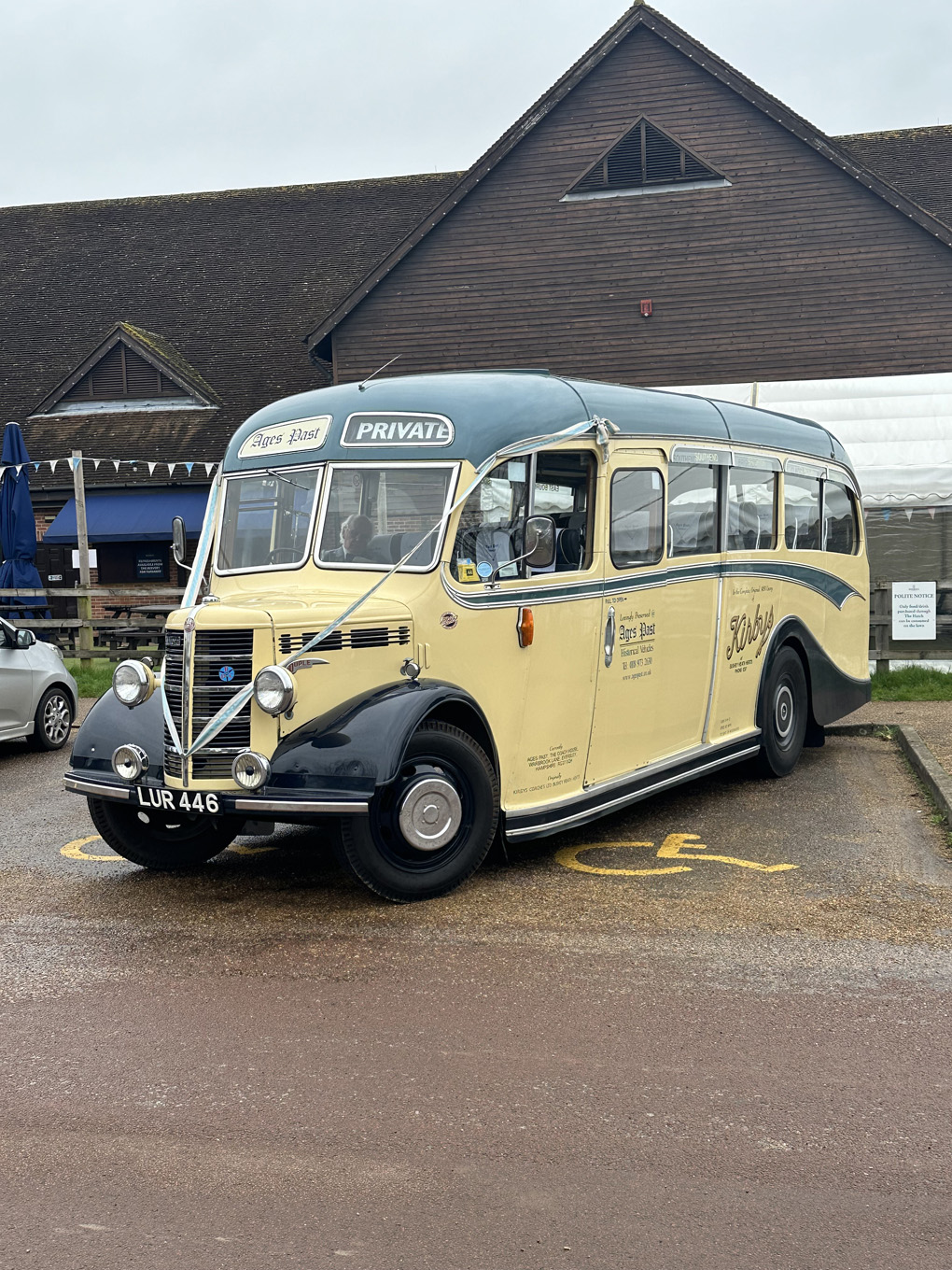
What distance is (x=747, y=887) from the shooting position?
282 inches

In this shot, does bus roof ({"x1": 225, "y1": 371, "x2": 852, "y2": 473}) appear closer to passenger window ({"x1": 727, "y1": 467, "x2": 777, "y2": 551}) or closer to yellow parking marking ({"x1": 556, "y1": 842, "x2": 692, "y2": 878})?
passenger window ({"x1": 727, "y1": 467, "x2": 777, "y2": 551})

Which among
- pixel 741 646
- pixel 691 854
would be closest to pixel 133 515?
pixel 741 646

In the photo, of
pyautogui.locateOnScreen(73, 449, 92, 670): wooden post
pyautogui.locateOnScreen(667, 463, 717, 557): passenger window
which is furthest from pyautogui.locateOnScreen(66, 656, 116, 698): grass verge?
pyautogui.locateOnScreen(667, 463, 717, 557): passenger window

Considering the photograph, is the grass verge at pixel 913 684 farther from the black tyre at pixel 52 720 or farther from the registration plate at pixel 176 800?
the registration plate at pixel 176 800

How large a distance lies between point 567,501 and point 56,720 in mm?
7174

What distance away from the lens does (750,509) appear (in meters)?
9.97

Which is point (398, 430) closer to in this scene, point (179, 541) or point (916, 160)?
point (179, 541)

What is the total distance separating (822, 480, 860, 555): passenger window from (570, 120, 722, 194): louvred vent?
1211cm

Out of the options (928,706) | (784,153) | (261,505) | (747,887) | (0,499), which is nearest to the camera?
(747,887)

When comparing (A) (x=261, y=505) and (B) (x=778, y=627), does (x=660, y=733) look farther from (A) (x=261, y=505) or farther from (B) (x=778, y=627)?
(A) (x=261, y=505)

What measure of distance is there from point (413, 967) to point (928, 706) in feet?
32.5

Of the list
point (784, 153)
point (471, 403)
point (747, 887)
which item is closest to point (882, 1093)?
point (747, 887)

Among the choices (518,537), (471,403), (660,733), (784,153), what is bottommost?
(660,733)

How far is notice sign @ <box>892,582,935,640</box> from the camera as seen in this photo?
16281 mm
